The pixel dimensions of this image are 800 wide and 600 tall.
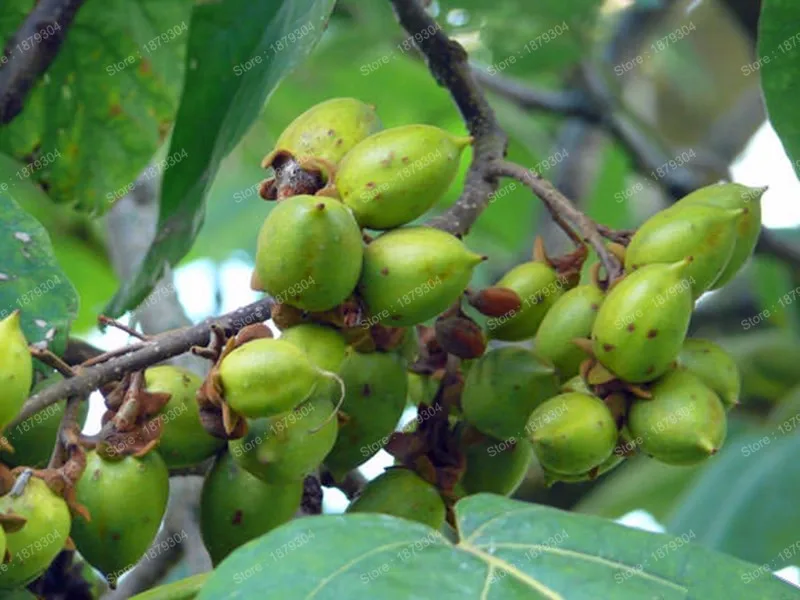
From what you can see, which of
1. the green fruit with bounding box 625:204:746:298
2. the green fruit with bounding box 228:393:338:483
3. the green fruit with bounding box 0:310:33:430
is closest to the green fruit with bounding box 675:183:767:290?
the green fruit with bounding box 625:204:746:298

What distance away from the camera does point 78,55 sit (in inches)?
89.7

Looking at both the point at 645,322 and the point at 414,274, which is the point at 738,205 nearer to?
the point at 645,322

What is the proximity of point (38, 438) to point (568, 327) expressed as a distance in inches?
21.7

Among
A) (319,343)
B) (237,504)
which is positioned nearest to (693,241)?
(319,343)

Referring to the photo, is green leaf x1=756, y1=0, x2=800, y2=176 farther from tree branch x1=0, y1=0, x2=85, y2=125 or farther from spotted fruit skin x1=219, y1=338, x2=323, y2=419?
tree branch x1=0, y1=0, x2=85, y2=125

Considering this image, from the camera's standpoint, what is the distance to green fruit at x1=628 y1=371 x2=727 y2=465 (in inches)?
53.9

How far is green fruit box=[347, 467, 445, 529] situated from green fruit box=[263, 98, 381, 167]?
346mm

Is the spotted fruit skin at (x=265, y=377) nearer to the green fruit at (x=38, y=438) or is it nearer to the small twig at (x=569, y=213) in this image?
the green fruit at (x=38, y=438)

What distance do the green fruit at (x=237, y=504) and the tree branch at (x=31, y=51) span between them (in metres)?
0.82

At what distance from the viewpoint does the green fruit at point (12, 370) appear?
47.9 inches

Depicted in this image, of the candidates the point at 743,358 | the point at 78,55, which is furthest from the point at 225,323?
the point at 743,358

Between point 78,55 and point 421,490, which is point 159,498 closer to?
point 421,490

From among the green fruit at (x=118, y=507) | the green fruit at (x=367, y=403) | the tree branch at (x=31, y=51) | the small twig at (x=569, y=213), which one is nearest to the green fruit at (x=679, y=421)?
the small twig at (x=569, y=213)

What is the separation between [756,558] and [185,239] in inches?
54.7
